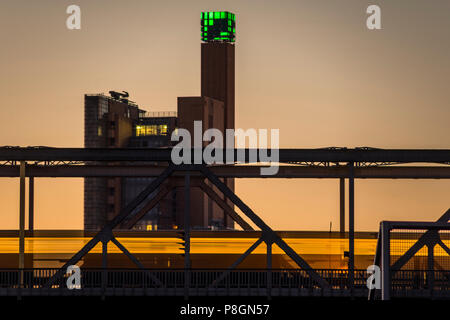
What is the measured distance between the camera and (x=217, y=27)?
601 feet

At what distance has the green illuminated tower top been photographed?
598 ft

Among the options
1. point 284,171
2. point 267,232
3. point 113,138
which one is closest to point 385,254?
point 267,232

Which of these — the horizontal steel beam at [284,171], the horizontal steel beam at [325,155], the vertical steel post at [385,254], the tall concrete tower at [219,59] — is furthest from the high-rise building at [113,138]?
the vertical steel post at [385,254]

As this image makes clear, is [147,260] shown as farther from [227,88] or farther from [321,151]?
[227,88]

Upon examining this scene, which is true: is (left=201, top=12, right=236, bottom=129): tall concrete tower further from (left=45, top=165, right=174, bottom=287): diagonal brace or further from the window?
(left=45, top=165, right=174, bottom=287): diagonal brace

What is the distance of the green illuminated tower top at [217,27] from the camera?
7177 inches

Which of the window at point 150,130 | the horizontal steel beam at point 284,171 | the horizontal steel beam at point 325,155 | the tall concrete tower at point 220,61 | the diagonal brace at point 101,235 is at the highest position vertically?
the tall concrete tower at point 220,61

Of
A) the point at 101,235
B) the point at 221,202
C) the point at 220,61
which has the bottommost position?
the point at 101,235

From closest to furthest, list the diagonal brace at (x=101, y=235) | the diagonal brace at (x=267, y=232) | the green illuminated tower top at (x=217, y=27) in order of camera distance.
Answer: the diagonal brace at (x=101, y=235), the diagonal brace at (x=267, y=232), the green illuminated tower top at (x=217, y=27)

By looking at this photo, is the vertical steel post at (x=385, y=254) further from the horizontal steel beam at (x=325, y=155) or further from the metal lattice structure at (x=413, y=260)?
the horizontal steel beam at (x=325, y=155)

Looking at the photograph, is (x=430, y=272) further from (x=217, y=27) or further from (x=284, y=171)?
(x=217, y=27)
